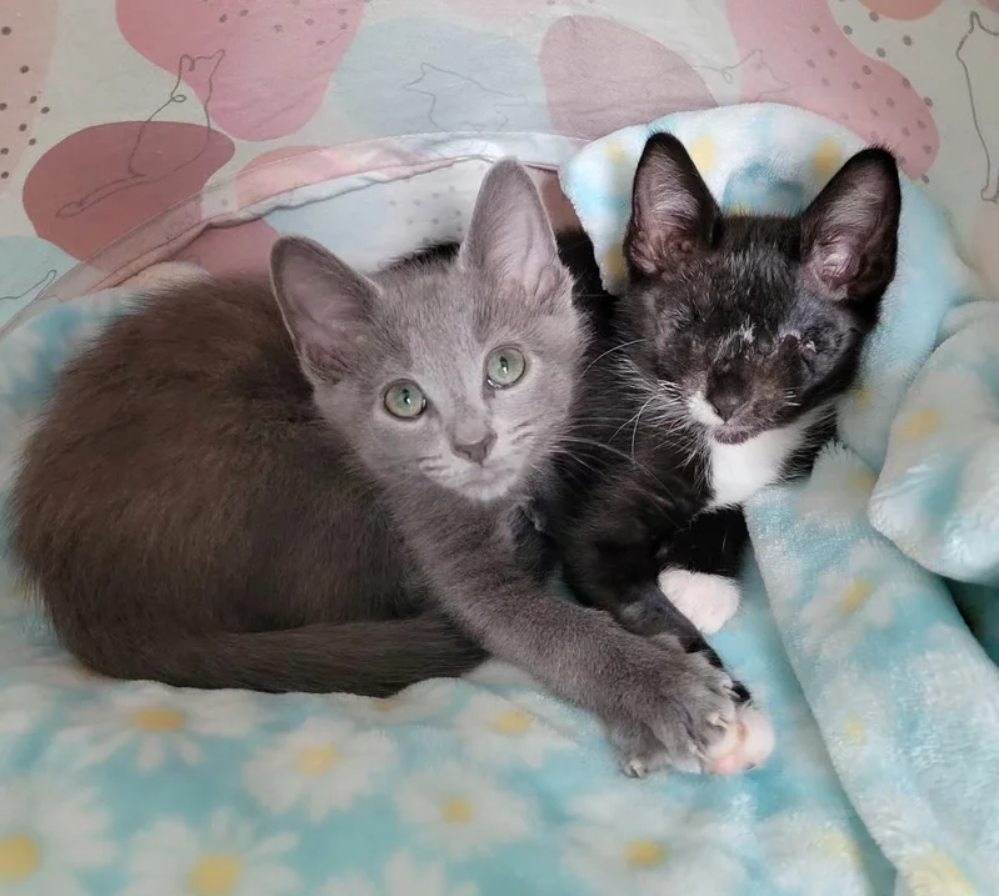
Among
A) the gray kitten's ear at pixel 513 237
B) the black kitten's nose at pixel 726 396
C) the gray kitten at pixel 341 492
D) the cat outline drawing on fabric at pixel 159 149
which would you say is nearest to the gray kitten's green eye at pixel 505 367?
the gray kitten at pixel 341 492

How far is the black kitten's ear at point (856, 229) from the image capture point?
49.4 inches

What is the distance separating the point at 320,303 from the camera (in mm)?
1351

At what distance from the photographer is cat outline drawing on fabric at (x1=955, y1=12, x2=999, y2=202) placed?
1.38 meters

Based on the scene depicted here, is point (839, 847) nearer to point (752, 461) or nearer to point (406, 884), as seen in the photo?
point (406, 884)

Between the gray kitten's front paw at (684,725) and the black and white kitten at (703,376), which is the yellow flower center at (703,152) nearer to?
the black and white kitten at (703,376)

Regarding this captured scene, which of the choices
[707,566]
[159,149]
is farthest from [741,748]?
[159,149]

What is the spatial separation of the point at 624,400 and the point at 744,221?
13.2 inches

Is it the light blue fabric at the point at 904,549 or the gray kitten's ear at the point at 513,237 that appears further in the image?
the gray kitten's ear at the point at 513,237

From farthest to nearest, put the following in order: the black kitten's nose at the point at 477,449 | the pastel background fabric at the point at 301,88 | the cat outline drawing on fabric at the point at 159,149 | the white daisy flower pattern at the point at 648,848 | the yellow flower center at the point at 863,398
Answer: the cat outline drawing on fabric at the point at 159,149 < the pastel background fabric at the point at 301,88 < the yellow flower center at the point at 863,398 < the black kitten's nose at the point at 477,449 < the white daisy flower pattern at the point at 648,848

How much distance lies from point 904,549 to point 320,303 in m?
0.83

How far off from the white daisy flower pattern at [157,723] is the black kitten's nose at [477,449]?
418mm

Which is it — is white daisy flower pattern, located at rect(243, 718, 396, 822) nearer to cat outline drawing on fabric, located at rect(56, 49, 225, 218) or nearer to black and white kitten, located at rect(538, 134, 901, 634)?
black and white kitten, located at rect(538, 134, 901, 634)

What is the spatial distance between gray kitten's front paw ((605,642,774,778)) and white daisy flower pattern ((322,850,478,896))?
267 mm

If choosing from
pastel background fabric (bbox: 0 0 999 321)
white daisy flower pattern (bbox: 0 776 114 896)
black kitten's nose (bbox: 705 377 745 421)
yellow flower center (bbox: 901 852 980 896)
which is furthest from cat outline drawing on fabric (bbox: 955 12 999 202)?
white daisy flower pattern (bbox: 0 776 114 896)
